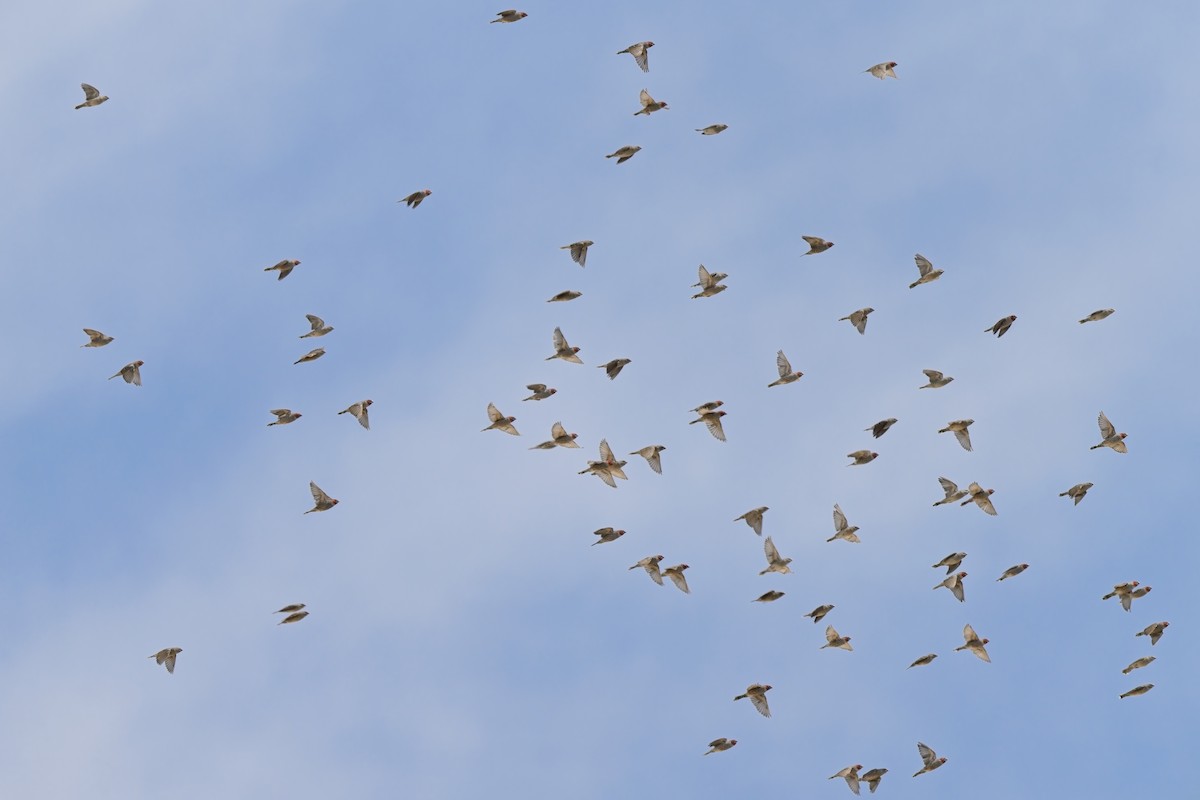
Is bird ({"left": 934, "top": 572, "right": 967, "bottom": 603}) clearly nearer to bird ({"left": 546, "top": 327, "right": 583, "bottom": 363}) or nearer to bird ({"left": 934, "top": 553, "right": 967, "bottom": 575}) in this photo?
bird ({"left": 934, "top": 553, "right": 967, "bottom": 575})

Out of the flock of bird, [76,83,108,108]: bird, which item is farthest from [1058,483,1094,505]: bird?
[76,83,108,108]: bird

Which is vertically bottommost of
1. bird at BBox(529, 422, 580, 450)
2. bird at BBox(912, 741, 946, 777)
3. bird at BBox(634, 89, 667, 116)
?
bird at BBox(912, 741, 946, 777)

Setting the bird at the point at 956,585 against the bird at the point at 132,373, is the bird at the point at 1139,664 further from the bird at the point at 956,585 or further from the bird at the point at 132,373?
the bird at the point at 132,373

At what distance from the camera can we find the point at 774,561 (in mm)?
104250

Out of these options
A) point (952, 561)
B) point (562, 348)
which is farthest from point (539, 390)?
point (952, 561)

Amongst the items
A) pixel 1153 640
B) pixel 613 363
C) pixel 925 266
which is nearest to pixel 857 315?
pixel 925 266

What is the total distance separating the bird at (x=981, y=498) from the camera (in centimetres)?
10456

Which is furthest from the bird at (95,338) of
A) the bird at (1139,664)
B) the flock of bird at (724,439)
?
the bird at (1139,664)

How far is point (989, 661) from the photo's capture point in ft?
342

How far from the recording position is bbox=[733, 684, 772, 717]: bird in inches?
3996

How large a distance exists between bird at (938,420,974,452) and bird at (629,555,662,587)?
497 inches

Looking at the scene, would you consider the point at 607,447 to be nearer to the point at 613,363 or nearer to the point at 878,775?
the point at 613,363

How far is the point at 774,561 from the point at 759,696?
18.0ft

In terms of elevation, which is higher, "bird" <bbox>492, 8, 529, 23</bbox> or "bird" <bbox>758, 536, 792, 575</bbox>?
"bird" <bbox>492, 8, 529, 23</bbox>
